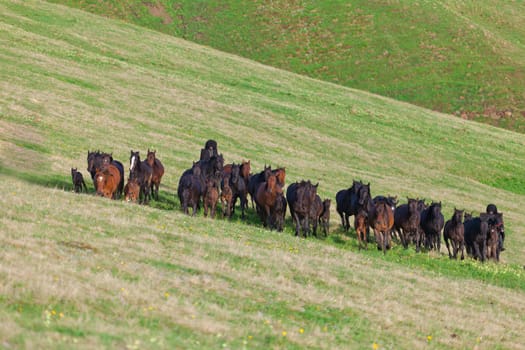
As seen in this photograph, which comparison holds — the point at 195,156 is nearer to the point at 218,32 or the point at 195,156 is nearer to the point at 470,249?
the point at 470,249

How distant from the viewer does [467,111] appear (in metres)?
88.4

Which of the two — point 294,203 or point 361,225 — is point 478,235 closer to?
point 361,225

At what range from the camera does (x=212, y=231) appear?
73.3 feet

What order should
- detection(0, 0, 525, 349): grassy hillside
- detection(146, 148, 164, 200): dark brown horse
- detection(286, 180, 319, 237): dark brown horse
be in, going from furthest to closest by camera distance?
detection(146, 148, 164, 200): dark brown horse → detection(286, 180, 319, 237): dark brown horse → detection(0, 0, 525, 349): grassy hillside

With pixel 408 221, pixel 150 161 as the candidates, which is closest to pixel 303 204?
pixel 408 221

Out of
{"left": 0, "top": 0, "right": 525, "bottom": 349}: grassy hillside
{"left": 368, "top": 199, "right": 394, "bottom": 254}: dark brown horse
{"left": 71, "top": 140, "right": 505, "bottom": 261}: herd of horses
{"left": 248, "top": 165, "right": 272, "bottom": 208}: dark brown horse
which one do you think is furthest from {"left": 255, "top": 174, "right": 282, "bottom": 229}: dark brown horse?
{"left": 368, "top": 199, "right": 394, "bottom": 254}: dark brown horse

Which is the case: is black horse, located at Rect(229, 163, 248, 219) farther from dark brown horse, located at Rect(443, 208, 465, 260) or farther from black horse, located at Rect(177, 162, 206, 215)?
dark brown horse, located at Rect(443, 208, 465, 260)

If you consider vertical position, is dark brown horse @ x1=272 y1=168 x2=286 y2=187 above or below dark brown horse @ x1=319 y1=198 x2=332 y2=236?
above

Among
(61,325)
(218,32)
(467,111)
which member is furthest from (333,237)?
(218,32)

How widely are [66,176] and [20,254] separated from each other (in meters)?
14.7

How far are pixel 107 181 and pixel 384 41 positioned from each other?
82.3 m

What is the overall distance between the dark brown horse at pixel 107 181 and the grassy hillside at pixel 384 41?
6803 cm

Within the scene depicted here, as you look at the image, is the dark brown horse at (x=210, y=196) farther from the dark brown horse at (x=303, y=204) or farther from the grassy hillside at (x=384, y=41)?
the grassy hillside at (x=384, y=41)

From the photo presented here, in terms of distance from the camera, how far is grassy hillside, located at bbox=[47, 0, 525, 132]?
9269 cm
